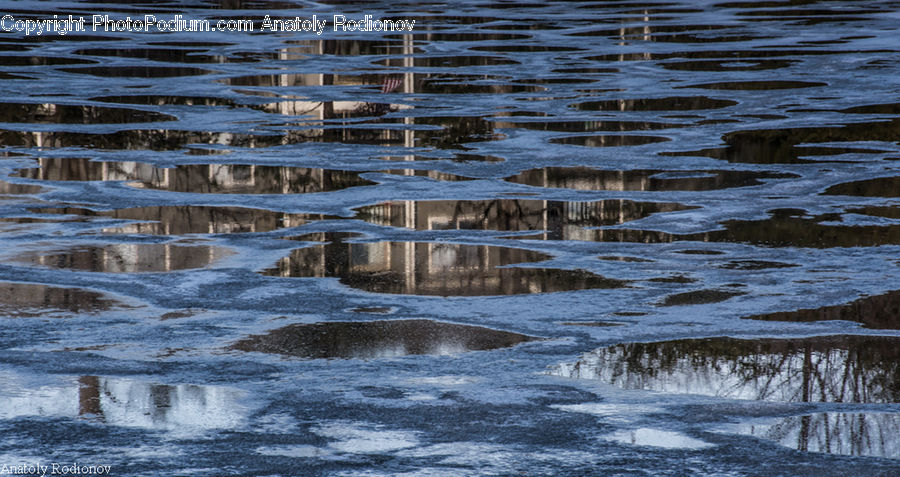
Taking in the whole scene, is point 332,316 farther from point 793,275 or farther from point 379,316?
point 793,275

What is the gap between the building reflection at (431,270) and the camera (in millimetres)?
5941

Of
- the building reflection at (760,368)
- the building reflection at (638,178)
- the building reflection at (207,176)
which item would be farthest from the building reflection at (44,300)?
the building reflection at (638,178)

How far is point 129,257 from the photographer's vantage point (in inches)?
256

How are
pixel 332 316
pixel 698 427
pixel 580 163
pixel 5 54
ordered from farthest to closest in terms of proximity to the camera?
pixel 5 54
pixel 580 163
pixel 332 316
pixel 698 427

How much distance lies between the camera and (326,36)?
73.2 ft

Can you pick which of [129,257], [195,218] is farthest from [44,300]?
[195,218]

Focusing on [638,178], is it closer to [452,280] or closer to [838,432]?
[452,280]

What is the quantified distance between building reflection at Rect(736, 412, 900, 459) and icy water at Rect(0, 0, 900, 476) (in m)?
0.01

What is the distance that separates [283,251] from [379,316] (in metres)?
1.41

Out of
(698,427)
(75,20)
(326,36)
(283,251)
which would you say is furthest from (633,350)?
(75,20)

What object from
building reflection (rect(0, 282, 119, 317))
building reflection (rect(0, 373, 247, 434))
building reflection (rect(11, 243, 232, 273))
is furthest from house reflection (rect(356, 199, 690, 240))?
building reflection (rect(0, 373, 247, 434))

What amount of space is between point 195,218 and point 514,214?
1.74m

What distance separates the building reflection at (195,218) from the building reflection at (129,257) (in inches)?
16.2

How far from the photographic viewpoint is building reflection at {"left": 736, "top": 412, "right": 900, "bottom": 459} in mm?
3879
